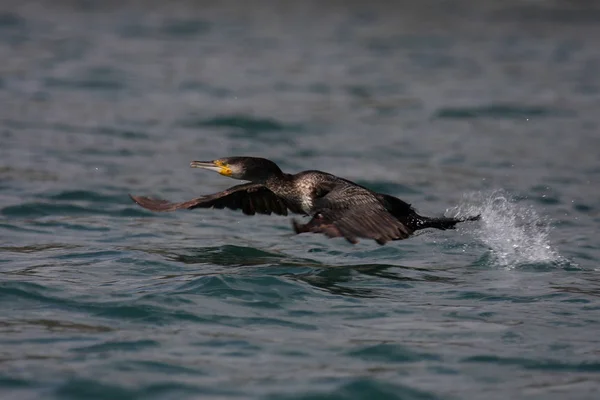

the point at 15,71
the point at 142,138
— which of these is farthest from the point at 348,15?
the point at 142,138

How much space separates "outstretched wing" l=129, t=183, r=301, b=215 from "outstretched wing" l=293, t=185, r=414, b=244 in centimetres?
97

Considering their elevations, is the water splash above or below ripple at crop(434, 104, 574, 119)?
below

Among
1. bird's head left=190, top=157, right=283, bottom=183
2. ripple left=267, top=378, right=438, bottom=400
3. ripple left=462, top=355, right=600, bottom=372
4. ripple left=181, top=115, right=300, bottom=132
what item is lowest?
ripple left=267, top=378, right=438, bottom=400

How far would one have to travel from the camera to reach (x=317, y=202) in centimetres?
808

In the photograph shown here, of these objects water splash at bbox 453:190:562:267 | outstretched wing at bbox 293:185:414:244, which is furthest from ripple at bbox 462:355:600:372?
water splash at bbox 453:190:562:267

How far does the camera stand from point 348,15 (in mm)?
22344

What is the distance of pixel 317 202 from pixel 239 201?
3.82ft

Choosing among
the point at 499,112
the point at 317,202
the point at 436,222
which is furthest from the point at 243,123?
the point at 317,202

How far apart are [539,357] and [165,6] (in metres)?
17.1

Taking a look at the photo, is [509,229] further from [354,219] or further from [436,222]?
[354,219]

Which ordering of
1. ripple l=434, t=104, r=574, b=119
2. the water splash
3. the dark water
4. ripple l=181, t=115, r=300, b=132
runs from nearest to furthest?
the dark water
the water splash
ripple l=181, t=115, r=300, b=132
ripple l=434, t=104, r=574, b=119

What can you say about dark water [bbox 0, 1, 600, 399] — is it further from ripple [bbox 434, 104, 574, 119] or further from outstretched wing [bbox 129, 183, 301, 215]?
outstretched wing [bbox 129, 183, 301, 215]

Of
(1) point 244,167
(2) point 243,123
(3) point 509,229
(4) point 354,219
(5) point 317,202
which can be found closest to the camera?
(4) point 354,219

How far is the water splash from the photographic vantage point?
9.01 metres
